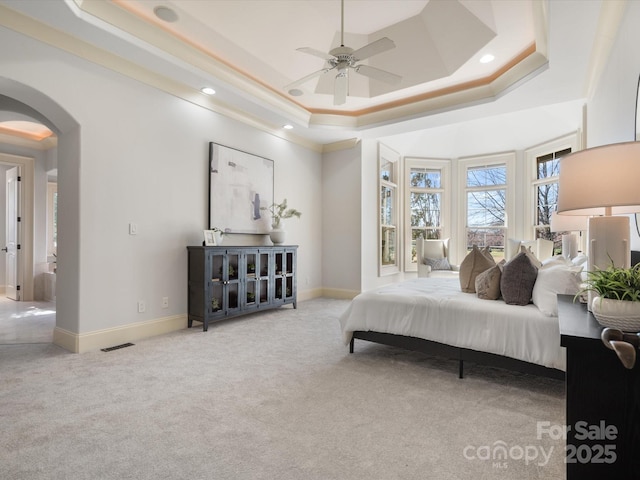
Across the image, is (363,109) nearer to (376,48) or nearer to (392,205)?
(392,205)

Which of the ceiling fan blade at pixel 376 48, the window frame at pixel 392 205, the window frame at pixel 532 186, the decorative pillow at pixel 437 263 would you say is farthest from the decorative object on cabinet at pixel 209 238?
the window frame at pixel 532 186

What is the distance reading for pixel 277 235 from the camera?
16.3 feet

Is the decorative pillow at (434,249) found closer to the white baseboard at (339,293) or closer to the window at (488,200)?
the window at (488,200)

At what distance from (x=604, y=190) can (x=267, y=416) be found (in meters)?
1.94

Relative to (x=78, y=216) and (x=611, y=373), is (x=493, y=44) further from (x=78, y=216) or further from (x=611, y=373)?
(x=78, y=216)

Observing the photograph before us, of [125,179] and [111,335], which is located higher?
[125,179]

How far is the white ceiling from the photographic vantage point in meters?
2.86

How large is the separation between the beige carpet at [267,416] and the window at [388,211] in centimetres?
355

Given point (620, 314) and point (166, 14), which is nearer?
point (620, 314)

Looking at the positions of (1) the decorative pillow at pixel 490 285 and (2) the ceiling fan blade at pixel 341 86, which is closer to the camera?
(1) the decorative pillow at pixel 490 285

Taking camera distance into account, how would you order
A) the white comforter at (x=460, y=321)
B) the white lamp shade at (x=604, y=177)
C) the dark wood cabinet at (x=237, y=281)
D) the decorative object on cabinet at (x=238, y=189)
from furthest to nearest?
the decorative object on cabinet at (x=238, y=189)
the dark wood cabinet at (x=237, y=281)
the white comforter at (x=460, y=321)
the white lamp shade at (x=604, y=177)

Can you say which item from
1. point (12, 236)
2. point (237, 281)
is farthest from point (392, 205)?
point (12, 236)

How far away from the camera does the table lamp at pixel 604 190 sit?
1.33 m

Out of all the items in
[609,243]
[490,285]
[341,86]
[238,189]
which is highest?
[341,86]
